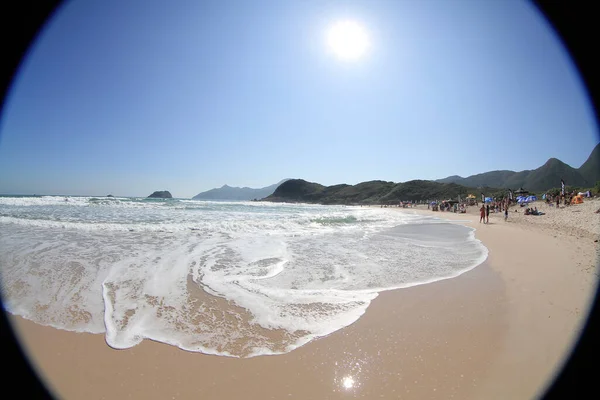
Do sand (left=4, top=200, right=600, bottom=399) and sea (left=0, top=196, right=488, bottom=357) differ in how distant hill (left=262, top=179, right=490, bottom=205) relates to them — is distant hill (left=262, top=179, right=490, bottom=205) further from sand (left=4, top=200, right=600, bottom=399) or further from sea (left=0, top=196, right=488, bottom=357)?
sand (left=4, top=200, right=600, bottom=399)

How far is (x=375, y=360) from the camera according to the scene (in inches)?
107

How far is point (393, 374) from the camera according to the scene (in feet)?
8.13

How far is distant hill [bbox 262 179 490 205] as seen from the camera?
90.4 metres

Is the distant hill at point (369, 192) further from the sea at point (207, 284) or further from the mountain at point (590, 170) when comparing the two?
the sea at point (207, 284)

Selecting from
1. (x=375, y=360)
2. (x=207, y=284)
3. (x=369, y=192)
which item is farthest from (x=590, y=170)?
(x=207, y=284)

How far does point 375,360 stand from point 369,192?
124 metres

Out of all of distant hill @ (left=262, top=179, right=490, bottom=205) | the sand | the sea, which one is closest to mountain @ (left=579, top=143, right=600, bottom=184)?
distant hill @ (left=262, top=179, right=490, bottom=205)

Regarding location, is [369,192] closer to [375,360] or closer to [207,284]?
[207,284]

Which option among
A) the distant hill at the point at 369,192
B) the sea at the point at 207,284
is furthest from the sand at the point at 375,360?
the distant hill at the point at 369,192

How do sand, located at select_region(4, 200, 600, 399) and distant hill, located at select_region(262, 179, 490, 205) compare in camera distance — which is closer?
sand, located at select_region(4, 200, 600, 399)

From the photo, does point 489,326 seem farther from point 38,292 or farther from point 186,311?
point 38,292

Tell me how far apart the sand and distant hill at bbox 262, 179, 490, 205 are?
267ft

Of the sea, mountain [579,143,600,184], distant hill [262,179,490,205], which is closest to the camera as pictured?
the sea

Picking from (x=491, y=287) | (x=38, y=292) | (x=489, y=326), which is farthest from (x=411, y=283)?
(x=38, y=292)
